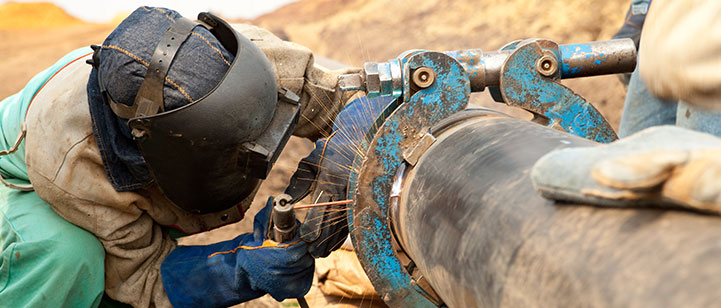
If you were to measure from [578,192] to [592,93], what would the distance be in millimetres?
4338

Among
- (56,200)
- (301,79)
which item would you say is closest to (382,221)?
(301,79)

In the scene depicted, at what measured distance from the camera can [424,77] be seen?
152 centimetres

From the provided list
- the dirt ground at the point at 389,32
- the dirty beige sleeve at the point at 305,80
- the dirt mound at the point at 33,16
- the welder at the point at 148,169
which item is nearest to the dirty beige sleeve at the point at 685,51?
the welder at the point at 148,169

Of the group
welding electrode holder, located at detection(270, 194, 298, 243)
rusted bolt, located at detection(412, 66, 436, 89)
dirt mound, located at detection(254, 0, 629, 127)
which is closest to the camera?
rusted bolt, located at detection(412, 66, 436, 89)

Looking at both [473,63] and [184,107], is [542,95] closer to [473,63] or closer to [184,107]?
[473,63]

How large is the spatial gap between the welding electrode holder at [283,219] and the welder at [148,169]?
3 cm

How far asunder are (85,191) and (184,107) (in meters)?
0.57

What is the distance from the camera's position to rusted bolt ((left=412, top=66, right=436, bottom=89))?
4.97 ft

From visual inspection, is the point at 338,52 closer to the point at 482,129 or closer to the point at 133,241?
the point at 133,241

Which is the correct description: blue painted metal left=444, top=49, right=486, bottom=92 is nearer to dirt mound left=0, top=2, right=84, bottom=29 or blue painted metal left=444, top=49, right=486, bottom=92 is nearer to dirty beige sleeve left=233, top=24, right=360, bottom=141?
dirty beige sleeve left=233, top=24, right=360, bottom=141

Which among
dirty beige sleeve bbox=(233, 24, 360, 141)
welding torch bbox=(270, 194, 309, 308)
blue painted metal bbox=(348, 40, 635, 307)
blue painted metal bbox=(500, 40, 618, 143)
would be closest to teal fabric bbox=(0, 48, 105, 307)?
welding torch bbox=(270, 194, 309, 308)

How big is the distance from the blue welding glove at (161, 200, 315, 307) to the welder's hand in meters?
1.24

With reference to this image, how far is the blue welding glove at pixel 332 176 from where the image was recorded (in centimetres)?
193

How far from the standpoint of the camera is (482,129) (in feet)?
4.29
